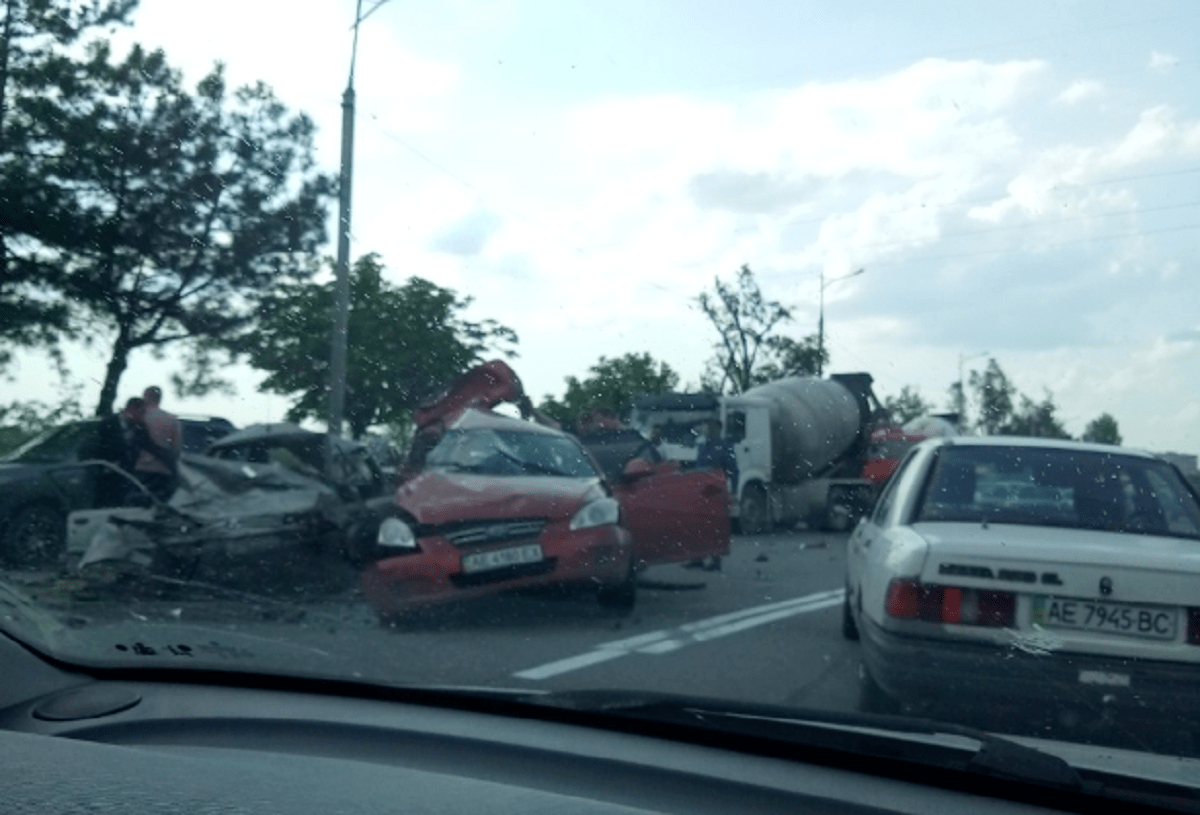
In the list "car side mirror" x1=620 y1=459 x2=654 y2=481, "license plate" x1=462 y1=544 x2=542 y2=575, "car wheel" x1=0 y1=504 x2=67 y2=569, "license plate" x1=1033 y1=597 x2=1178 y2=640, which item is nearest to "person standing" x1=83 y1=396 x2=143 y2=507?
"car wheel" x1=0 y1=504 x2=67 y2=569

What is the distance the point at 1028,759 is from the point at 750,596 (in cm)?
380

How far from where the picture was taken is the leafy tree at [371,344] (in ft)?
16.4

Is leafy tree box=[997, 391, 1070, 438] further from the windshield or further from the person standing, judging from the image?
the person standing

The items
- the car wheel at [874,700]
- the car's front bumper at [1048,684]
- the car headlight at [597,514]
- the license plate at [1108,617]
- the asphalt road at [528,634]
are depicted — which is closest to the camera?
the car's front bumper at [1048,684]

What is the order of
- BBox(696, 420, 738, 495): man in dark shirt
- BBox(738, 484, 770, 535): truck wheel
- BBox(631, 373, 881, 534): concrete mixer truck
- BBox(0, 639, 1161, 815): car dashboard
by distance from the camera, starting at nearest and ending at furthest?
BBox(0, 639, 1161, 815): car dashboard
BBox(631, 373, 881, 534): concrete mixer truck
BBox(696, 420, 738, 495): man in dark shirt
BBox(738, 484, 770, 535): truck wheel

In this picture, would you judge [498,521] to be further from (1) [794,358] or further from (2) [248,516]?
(1) [794,358]

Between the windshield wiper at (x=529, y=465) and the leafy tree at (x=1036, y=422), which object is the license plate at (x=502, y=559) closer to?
the windshield wiper at (x=529, y=465)

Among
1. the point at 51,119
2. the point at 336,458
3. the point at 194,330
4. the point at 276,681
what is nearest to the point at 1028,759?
the point at 276,681

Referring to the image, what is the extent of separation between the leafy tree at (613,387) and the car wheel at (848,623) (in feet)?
4.17

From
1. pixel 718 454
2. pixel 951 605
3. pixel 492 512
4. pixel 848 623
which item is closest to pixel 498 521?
pixel 492 512

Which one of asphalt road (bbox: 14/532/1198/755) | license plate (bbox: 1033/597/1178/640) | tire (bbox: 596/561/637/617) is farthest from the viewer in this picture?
tire (bbox: 596/561/637/617)

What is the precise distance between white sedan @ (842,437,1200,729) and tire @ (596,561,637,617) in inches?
39.8

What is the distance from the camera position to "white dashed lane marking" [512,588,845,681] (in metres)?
4.81

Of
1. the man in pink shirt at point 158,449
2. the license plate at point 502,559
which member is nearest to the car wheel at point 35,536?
the man in pink shirt at point 158,449
